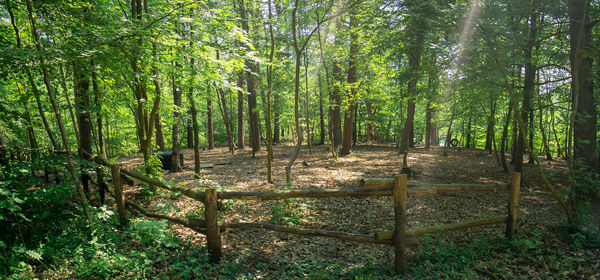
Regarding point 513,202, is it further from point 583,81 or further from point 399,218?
point 583,81

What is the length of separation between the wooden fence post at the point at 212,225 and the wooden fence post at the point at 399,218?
2.79 m

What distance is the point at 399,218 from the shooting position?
3953 millimetres

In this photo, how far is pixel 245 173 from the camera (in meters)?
10.7

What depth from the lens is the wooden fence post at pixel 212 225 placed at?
4.09 metres

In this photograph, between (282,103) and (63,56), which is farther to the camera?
(282,103)

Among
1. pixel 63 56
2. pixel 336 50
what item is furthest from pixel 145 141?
pixel 336 50

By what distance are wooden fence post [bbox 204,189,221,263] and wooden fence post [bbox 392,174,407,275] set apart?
9.15 ft

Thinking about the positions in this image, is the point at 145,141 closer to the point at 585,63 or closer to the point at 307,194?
the point at 307,194

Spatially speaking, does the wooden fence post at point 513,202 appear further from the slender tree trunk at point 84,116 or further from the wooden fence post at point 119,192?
the slender tree trunk at point 84,116

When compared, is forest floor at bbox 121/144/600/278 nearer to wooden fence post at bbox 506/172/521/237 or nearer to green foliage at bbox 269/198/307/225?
green foliage at bbox 269/198/307/225

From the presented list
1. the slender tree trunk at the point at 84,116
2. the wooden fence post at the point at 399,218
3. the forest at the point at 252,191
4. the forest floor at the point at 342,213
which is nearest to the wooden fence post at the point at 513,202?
the forest at the point at 252,191

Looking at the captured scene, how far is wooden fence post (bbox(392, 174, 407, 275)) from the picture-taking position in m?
3.93

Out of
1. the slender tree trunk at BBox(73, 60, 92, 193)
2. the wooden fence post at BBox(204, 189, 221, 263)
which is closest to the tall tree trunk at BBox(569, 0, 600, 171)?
the wooden fence post at BBox(204, 189, 221, 263)

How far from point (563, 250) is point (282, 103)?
38.4ft
